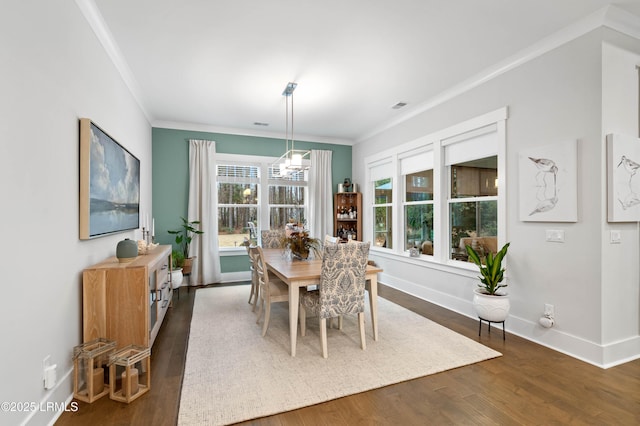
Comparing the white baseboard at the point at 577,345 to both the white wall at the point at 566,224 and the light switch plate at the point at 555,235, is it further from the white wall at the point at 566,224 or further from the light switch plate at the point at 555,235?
the light switch plate at the point at 555,235

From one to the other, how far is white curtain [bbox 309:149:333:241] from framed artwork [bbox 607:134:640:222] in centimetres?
446

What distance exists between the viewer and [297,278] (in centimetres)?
266

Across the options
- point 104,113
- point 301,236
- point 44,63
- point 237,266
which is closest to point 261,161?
point 237,266

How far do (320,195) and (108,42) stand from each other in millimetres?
4231

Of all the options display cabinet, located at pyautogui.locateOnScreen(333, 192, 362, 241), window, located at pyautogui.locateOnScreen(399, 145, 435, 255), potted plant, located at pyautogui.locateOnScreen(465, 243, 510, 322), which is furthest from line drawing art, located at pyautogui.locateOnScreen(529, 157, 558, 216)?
display cabinet, located at pyautogui.locateOnScreen(333, 192, 362, 241)

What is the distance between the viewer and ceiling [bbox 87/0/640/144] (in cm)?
244

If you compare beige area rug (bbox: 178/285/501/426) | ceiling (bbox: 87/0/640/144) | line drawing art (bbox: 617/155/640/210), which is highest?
ceiling (bbox: 87/0/640/144)

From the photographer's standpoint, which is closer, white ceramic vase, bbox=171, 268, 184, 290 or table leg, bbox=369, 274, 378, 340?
table leg, bbox=369, 274, 378, 340

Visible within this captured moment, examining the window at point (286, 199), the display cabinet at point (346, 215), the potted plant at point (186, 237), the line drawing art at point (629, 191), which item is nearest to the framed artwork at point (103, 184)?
the potted plant at point (186, 237)

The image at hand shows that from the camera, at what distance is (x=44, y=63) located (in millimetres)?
1776

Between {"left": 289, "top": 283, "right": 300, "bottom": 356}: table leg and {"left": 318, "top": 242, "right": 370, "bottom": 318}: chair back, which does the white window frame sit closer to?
{"left": 318, "top": 242, "right": 370, "bottom": 318}: chair back

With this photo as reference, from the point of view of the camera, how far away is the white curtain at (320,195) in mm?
6316

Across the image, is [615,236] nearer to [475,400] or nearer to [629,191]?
[629,191]

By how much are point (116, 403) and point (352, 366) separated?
171 cm
